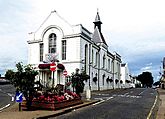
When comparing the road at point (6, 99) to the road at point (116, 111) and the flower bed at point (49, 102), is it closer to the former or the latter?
the flower bed at point (49, 102)

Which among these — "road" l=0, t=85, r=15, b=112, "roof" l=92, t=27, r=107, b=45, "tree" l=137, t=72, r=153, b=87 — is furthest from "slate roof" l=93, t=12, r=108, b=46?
"tree" l=137, t=72, r=153, b=87

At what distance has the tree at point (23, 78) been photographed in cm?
1800

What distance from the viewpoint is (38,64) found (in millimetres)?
49688

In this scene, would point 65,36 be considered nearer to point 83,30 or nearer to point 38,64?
point 83,30

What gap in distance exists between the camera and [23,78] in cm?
1809

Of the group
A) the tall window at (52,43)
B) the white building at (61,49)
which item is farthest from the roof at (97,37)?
the tall window at (52,43)

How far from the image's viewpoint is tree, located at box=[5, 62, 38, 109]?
18000 millimetres

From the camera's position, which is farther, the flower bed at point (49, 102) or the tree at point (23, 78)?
the flower bed at point (49, 102)

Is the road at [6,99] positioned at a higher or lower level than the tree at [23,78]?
lower

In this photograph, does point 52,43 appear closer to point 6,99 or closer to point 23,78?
point 6,99

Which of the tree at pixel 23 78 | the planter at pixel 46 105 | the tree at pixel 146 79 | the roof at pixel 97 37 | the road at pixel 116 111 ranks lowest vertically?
the road at pixel 116 111

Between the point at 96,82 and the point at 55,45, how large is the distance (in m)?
11.8

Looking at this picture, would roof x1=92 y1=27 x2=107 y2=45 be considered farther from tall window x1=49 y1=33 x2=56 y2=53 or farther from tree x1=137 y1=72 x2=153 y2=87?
tree x1=137 y1=72 x2=153 y2=87

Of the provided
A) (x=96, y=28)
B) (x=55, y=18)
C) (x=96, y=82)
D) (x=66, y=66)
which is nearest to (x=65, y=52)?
(x=66, y=66)
